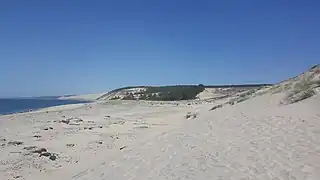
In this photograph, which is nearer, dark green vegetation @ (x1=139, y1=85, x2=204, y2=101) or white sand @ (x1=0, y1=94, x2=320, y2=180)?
white sand @ (x1=0, y1=94, x2=320, y2=180)

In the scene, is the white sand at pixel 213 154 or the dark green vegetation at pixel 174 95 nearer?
the white sand at pixel 213 154

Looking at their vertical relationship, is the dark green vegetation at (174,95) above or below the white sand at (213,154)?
above

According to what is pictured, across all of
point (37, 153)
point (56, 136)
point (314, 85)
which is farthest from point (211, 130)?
point (56, 136)

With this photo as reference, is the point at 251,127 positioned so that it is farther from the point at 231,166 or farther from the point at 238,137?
the point at 231,166

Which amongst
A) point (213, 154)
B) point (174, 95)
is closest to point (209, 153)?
point (213, 154)

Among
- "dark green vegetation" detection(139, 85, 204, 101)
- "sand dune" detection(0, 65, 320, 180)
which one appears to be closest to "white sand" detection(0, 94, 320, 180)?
"sand dune" detection(0, 65, 320, 180)

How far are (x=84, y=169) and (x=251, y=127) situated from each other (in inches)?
228

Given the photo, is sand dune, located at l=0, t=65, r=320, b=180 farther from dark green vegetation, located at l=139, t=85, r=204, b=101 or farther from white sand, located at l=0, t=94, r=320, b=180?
dark green vegetation, located at l=139, t=85, r=204, b=101

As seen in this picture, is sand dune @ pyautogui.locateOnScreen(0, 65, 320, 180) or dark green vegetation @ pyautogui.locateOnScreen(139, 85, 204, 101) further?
dark green vegetation @ pyautogui.locateOnScreen(139, 85, 204, 101)

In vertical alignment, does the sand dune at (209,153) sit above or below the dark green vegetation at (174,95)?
below

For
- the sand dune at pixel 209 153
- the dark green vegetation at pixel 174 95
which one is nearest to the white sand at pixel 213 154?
the sand dune at pixel 209 153

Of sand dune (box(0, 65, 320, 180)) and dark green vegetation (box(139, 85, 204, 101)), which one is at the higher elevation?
dark green vegetation (box(139, 85, 204, 101))

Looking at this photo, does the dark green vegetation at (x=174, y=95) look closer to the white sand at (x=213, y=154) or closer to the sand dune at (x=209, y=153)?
the sand dune at (x=209, y=153)

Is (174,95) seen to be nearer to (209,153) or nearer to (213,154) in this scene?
(209,153)
